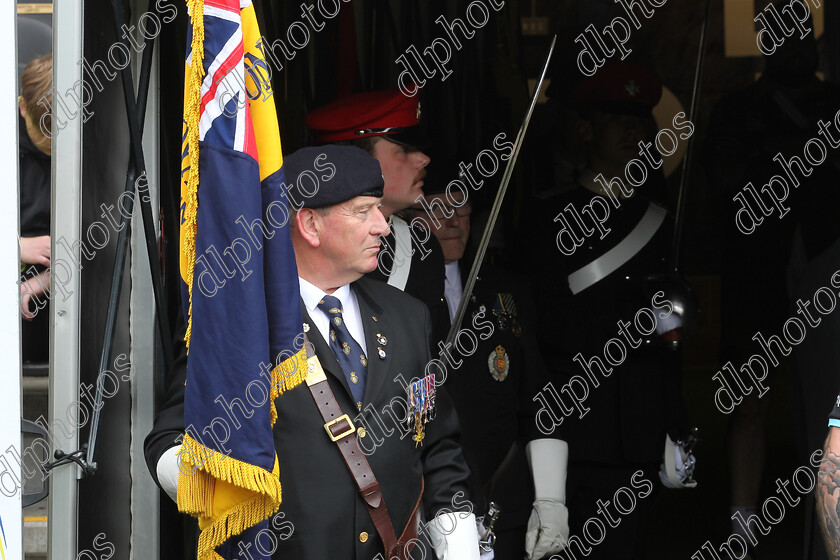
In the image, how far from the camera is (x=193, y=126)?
2.46 m

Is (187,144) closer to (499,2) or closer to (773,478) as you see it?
(499,2)

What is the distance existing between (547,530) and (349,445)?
1.15 meters

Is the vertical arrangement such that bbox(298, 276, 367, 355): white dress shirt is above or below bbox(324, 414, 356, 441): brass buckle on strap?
above

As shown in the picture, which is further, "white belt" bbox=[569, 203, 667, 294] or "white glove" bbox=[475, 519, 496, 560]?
"white belt" bbox=[569, 203, 667, 294]

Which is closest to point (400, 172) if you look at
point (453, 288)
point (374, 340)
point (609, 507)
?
point (453, 288)

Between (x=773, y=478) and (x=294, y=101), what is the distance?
3295 millimetres

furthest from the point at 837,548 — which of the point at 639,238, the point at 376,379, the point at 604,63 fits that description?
the point at 604,63

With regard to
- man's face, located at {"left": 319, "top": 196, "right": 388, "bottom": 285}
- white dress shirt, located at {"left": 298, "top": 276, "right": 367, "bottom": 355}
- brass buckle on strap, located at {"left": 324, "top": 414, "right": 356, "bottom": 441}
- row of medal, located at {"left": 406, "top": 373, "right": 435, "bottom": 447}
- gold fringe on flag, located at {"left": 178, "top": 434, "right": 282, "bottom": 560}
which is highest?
man's face, located at {"left": 319, "top": 196, "right": 388, "bottom": 285}

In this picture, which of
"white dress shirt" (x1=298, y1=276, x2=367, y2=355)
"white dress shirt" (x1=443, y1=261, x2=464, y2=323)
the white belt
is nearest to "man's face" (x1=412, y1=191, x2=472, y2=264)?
"white dress shirt" (x1=443, y1=261, x2=464, y2=323)

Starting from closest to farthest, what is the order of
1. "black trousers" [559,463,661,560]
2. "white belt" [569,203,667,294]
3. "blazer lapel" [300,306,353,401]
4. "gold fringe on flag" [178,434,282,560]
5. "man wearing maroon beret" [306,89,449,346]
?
"gold fringe on flag" [178,434,282,560]
"blazer lapel" [300,306,353,401]
"man wearing maroon beret" [306,89,449,346]
"black trousers" [559,463,661,560]
"white belt" [569,203,667,294]

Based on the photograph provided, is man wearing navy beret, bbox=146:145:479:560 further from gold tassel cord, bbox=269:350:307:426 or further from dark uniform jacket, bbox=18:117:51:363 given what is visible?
dark uniform jacket, bbox=18:117:51:363

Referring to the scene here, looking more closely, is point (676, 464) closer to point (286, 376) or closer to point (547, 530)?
point (547, 530)

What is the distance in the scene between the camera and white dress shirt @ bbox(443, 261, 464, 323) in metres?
3.59

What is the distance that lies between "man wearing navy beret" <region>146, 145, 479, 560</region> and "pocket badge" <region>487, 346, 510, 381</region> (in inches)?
27.2
